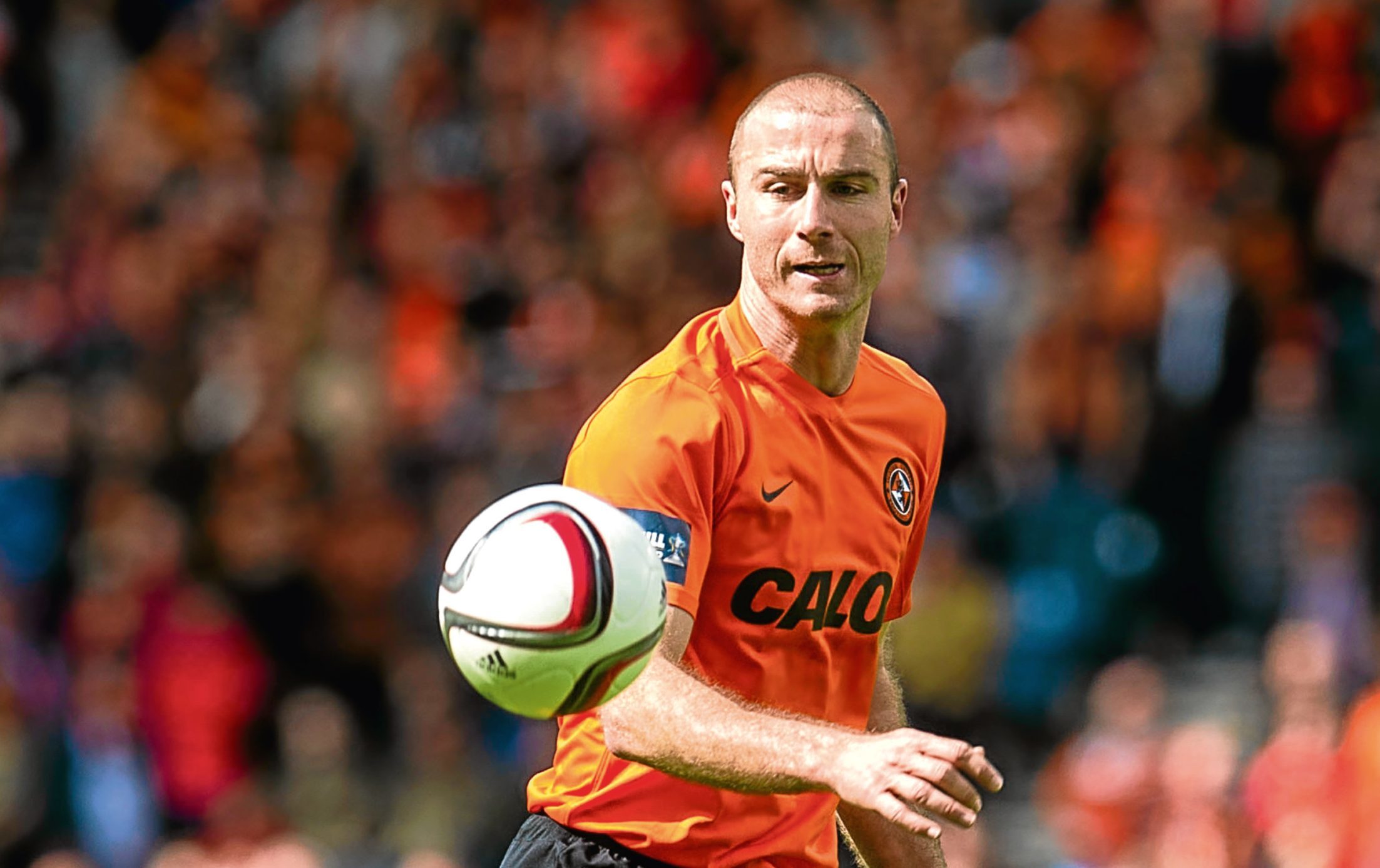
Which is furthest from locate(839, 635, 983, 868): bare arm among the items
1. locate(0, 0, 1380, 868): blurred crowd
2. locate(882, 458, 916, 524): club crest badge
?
locate(0, 0, 1380, 868): blurred crowd

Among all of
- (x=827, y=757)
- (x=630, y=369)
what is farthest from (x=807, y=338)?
(x=630, y=369)

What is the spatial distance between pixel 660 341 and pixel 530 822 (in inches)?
277

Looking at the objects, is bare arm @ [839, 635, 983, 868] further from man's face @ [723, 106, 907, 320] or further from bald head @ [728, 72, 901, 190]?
bald head @ [728, 72, 901, 190]

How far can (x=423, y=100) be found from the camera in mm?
14641

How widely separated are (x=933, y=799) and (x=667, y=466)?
1.07m

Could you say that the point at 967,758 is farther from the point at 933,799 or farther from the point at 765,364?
the point at 765,364

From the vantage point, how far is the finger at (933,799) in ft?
12.5

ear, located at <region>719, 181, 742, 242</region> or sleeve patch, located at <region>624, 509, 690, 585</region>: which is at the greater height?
ear, located at <region>719, 181, 742, 242</region>

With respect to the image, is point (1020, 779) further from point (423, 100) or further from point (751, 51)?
point (423, 100)

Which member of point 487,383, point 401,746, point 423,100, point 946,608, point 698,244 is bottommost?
point 401,746

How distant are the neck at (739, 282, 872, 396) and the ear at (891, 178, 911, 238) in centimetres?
24

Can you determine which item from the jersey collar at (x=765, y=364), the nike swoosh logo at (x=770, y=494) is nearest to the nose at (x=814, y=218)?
the jersey collar at (x=765, y=364)

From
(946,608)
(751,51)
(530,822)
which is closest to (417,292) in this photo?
(751,51)

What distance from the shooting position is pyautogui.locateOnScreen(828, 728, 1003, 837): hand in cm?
383
